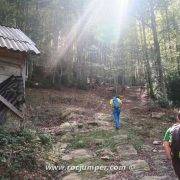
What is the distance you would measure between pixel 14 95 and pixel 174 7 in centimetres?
2544

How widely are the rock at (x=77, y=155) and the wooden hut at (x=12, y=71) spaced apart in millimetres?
3022

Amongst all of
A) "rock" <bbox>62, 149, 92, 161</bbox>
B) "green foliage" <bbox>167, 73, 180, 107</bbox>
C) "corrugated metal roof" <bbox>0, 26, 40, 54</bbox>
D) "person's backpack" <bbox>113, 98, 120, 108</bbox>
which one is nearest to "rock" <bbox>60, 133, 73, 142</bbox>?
"rock" <bbox>62, 149, 92, 161</bbox>

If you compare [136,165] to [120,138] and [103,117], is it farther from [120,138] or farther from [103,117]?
[103,117]

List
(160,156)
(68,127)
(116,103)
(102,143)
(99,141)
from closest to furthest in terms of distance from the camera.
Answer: (160,156), (102,143), (99,141), (116,103), (68,127)

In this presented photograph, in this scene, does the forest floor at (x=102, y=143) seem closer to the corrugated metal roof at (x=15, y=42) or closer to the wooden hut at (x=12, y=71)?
the wooden hut at (x=12, y=71)

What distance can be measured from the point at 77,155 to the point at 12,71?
13.2ft

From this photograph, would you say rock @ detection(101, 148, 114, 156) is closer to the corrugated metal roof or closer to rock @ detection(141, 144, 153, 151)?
rock @ detection(141, 144, 153, 151)

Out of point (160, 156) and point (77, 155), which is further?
point (77, 155)

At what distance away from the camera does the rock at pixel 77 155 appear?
43.4 ft

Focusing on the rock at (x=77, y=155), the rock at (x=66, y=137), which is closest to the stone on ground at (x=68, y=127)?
the rock at (x=66, y=137)

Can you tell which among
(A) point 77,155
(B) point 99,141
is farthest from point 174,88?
(A) point 77,155

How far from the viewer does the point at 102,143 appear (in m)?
14.9

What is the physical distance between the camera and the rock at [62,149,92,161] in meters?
13.2

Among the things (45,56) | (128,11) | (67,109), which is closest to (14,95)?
(67,109)
